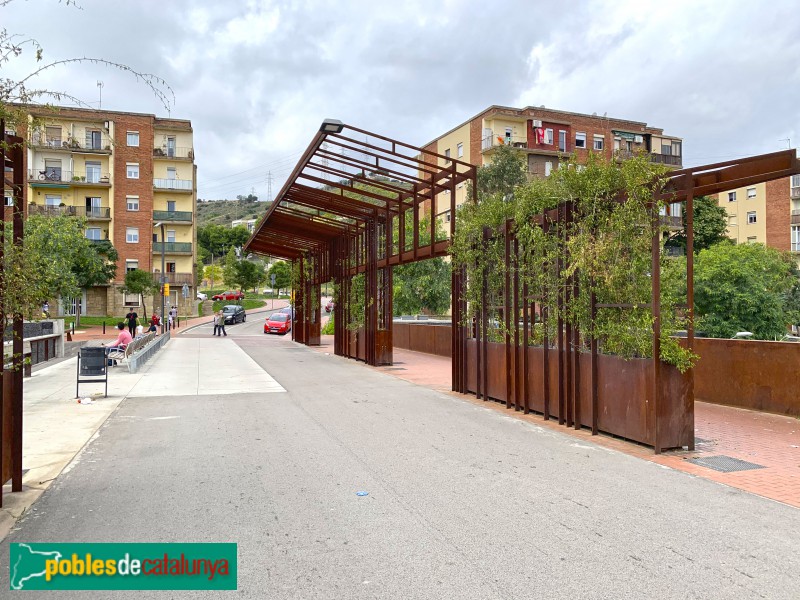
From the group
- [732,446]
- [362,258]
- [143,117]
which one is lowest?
[732,446]

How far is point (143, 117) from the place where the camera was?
190ft

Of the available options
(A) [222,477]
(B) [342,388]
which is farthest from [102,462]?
(B) [342,388]

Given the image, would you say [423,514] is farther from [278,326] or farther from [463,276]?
[278,326]

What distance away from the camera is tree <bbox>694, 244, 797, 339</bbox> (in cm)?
2219

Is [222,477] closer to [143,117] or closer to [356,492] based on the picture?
[356,492]

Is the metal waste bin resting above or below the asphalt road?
above

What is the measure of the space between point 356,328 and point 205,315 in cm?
4695

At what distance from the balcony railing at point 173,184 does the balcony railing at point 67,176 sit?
4336 mm

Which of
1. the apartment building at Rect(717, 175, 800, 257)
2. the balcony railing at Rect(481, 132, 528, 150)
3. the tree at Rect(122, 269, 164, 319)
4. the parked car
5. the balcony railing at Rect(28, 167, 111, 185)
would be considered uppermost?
the balcony railing at Rect(481, 132, 528, 150)

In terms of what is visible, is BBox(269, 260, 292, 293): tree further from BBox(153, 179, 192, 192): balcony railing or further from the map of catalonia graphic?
the map of catalonia graphic

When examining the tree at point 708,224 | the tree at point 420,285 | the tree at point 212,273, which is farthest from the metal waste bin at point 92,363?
the tree at point 212,273

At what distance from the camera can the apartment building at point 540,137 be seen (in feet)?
165

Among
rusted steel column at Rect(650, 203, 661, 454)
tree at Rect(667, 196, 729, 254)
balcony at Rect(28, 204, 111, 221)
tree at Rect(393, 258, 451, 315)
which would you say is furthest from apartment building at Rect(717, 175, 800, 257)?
balcony at Rect(28, 204, 111, 221)

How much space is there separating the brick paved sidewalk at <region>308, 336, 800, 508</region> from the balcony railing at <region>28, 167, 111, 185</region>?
53.0 m
